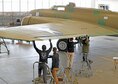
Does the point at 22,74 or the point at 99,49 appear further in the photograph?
the point at 99,49

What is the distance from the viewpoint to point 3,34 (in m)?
11.7

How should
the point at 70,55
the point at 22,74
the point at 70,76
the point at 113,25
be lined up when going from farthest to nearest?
the point at 113,25, the point at 70,55, the point at 22,74, the point at 70,76

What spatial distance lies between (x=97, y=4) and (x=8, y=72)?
31.5m

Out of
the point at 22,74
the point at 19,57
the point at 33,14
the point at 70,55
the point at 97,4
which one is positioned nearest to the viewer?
the point at 22,74

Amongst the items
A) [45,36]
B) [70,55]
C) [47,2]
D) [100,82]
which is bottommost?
[100,82]

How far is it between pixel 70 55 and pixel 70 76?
2.25 m

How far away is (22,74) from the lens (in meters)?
12.6

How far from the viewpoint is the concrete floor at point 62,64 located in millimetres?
→ 11953

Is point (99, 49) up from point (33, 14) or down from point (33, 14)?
down

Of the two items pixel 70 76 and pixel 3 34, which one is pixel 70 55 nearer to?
pixel 70 76

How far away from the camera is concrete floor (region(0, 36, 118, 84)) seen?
12.0 m

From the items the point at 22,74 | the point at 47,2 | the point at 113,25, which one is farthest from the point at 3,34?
the point at 47,2

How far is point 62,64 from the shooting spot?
14.6 meters

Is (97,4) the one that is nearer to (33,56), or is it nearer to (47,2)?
(47,2)
